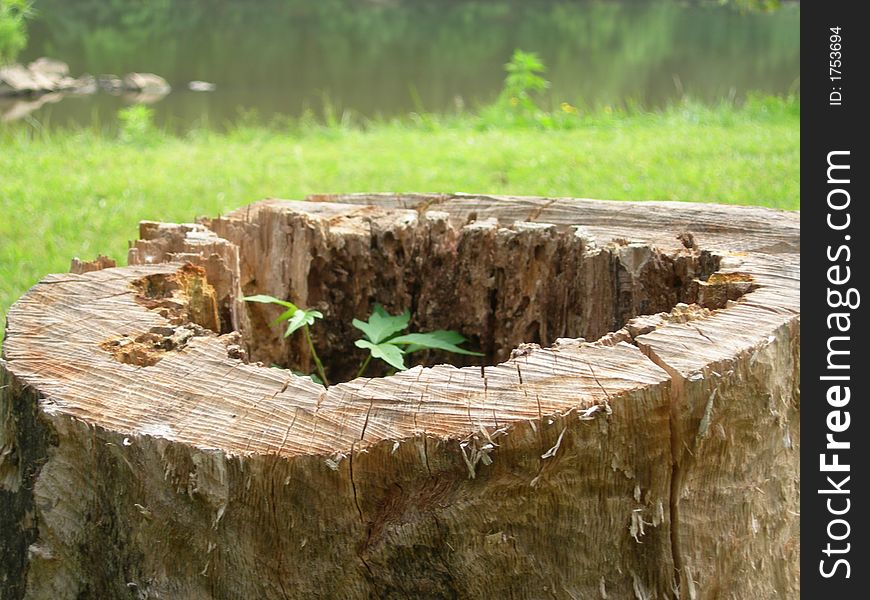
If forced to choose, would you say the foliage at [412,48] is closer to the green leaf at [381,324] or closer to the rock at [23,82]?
the rock at [23,82]

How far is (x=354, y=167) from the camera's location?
5.51 meters

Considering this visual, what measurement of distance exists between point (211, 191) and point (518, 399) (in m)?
3.83

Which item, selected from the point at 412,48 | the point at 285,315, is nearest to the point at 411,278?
the point at 285,315

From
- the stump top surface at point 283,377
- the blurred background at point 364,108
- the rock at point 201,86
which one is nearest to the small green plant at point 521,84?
the blurred background at point 364,108

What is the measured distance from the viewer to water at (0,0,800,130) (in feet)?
30.6

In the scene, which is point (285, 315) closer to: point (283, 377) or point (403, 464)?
point (283, 377)

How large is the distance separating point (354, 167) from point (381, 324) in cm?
341

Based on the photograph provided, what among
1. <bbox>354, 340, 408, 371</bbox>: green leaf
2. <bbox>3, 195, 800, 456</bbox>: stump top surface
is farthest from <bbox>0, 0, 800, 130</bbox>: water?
<bbox>3, 195, 800, 456</bbox>: stump top surface

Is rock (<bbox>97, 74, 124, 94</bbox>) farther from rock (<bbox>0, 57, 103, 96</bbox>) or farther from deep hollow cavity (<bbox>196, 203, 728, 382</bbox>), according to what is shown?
deep hollow cavity (<bbox>196, 203, 728, 382</bbox>)

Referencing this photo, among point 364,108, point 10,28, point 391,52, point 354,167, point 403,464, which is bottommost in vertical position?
point 403,464

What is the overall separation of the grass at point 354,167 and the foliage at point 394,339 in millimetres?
1823

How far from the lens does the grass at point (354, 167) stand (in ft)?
14.7

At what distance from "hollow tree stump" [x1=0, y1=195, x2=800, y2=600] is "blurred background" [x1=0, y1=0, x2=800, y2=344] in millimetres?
2035

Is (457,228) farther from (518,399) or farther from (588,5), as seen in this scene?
(588,5)
